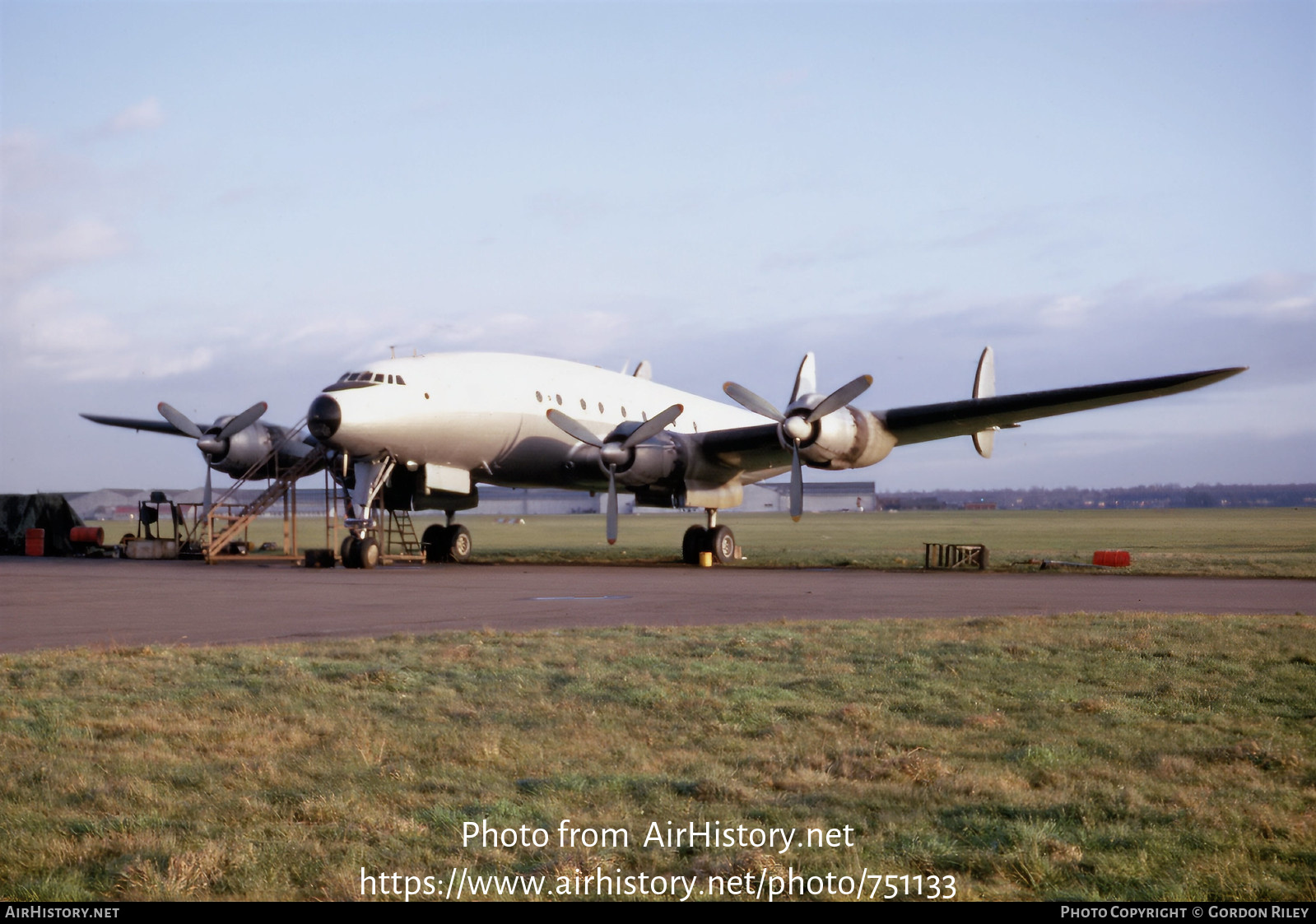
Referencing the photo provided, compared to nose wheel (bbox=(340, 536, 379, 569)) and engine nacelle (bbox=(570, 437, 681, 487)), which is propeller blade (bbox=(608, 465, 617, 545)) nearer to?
engine nacelle (bbox=(570, 437, 681, 487))

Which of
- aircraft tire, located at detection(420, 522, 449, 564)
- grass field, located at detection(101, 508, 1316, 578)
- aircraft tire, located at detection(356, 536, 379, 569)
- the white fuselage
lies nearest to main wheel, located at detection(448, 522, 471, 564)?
aircraft tire, located at detection(420, 522, 449, 564)

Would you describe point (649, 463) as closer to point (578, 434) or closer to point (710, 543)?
point (578, 434)

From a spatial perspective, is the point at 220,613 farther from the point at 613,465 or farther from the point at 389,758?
the point at 613,465

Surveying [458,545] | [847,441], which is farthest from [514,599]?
[458,545]

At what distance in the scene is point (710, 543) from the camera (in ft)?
95.6

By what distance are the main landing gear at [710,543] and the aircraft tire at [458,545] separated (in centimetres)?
623

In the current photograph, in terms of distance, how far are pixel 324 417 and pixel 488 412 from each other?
3.97 meters

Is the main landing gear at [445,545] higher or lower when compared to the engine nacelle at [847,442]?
lower

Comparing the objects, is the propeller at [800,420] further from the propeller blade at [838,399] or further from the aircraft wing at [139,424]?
the aircraft wing at [139,424]

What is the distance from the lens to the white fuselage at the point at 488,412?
24.8m

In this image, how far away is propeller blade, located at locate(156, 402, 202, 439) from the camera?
32.1m

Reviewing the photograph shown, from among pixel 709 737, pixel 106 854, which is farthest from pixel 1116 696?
pixel 106 854

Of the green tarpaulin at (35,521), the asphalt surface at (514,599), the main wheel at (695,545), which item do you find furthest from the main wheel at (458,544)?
the green tarpaulin at (35,521)

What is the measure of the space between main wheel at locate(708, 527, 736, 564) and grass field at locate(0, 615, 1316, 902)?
58.8 feet
